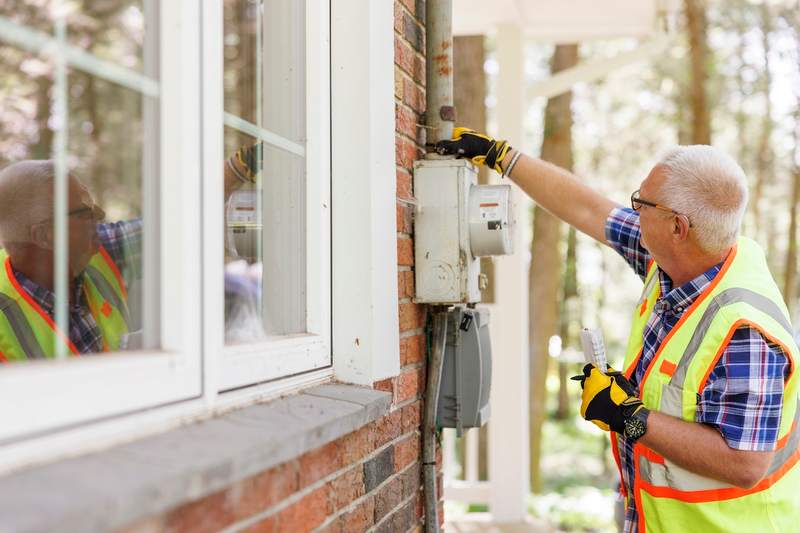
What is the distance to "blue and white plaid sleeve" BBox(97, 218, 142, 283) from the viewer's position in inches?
56.7

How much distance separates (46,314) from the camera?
6.45 ft

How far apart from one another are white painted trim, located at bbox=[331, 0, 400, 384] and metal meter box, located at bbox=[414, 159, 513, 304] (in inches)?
12.8

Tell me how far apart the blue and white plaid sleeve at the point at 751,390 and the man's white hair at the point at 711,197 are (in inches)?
12.5

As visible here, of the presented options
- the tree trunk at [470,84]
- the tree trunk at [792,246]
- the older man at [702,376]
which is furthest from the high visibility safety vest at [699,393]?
the tree trunk at [792,246]

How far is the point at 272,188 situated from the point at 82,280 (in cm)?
48

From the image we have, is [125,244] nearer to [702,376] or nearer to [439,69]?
[439,69]

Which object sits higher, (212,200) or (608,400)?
(212,200)

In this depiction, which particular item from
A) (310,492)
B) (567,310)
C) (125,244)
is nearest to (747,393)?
(310,492)

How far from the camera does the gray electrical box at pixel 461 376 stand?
246 cm

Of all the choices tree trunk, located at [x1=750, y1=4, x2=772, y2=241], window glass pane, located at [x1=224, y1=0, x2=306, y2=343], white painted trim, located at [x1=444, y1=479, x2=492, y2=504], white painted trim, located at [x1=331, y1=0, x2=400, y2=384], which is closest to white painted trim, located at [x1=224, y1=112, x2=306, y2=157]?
window glass pane, located at [x1=224, y1=0, x2=306, y2=343]

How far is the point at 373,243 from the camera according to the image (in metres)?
1.98

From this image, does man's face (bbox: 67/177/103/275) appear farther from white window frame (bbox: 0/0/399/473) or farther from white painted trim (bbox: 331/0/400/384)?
white painted trim (bbox: 331/0/400/384)

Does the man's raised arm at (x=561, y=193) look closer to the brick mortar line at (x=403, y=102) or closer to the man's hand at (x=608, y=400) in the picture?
the brick mortar line at (x=403, y=102)

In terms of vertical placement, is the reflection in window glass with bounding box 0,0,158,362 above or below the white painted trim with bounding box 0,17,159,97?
below
